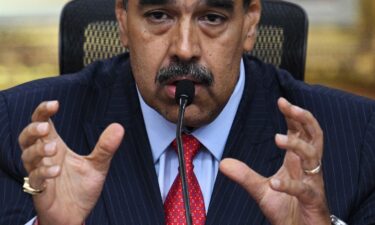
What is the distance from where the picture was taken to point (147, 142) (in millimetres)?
1607

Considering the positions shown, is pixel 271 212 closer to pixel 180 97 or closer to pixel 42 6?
pixel 180 97

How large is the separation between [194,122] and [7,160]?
1.16 feet

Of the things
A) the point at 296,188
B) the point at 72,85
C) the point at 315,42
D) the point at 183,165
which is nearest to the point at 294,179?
the point at 296,188

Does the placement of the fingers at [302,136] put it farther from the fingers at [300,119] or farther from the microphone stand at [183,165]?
the microphone stand at [183,165]

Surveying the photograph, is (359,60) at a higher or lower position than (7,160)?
lower

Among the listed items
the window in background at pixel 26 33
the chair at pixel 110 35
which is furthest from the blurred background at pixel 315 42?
the chair at pixel 110 35

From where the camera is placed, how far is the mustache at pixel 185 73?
4.79ft

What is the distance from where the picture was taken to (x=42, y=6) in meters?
3.04

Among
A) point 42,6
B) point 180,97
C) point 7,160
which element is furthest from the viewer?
point 42,6

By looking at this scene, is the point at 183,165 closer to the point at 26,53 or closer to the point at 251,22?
the point at 251,22

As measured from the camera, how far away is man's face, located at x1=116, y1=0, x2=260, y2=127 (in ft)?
4.86

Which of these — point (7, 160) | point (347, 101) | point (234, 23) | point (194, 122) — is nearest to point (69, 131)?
point (7, 160)

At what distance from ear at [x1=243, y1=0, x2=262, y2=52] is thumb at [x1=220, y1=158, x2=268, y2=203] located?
0.38 m

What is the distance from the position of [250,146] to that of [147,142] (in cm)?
19
